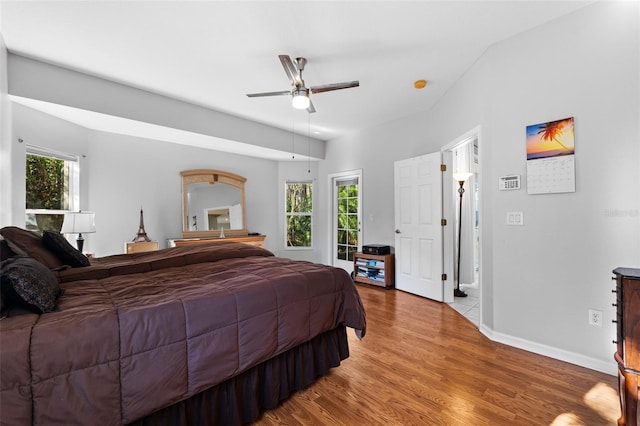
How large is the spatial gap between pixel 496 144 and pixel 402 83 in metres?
1.33

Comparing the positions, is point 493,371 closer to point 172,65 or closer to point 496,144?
point 496,144

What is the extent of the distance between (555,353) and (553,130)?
5.93 ft

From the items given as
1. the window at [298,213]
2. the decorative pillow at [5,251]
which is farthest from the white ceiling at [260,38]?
the window at [298,213]

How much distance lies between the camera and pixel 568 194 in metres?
2.20

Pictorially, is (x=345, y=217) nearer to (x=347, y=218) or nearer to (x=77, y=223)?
(x=347, y=218)

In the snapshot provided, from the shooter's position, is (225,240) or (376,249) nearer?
(376,249)

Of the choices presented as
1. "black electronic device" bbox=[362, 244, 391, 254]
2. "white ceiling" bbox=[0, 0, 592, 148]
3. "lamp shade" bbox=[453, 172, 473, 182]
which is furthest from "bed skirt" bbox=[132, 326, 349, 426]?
"lamp shade" bbox=[453, 172, 473, 182]

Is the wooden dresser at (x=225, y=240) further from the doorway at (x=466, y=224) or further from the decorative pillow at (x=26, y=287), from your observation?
the doorway at (x=466, y=224)

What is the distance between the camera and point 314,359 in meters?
1.95

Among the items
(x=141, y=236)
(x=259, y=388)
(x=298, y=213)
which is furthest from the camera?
(x=298, y=213)

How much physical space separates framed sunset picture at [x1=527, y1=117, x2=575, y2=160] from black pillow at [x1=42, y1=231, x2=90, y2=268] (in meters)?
3.66

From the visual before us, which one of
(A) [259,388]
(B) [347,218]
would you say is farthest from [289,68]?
(B) [347,218]

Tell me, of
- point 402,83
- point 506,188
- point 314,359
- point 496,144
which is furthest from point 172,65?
point 506,188

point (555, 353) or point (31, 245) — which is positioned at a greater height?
point (31, 245)
